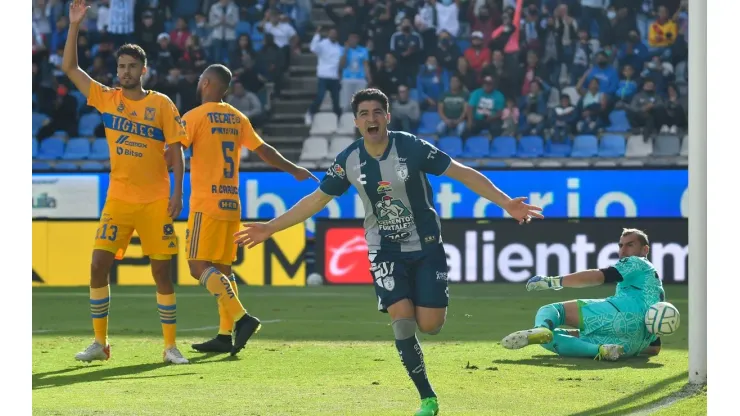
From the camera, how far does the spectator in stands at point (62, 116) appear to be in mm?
21656

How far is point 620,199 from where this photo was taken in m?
17.5

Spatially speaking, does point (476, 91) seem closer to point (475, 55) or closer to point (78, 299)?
point (475, 55)

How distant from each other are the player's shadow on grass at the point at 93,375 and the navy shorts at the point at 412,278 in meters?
2.16

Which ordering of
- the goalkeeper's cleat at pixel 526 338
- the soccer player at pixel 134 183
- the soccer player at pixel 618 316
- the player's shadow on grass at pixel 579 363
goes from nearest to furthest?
the goalkeeper's cleat at pixel 526 338 → the player's shadow on grass at pixel 579 363 → the soccer player at pixel 618 316 → the soccer player at pixel 134 183

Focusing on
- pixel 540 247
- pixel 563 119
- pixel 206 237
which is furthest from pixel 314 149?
pixel 206 237

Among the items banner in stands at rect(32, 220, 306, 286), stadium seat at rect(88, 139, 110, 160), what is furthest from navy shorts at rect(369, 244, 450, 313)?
stadium seat at rect(88, 139, 110, 160)

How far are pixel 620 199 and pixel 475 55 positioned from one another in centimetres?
515

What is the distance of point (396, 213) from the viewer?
6898mm

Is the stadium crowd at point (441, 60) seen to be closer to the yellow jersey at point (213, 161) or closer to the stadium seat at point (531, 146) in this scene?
the stadium seat at point (531, 146)

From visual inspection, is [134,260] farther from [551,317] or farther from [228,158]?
[551,317]

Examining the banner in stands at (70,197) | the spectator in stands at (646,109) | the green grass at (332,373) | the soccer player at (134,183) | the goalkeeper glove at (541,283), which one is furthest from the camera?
the spectator in stands at (646,109)

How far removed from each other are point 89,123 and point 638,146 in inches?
390

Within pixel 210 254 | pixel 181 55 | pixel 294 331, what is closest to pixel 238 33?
pixel 181 55

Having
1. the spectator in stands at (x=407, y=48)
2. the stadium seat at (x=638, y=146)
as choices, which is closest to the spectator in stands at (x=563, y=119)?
the stadium seat at (x=638, y=146)
